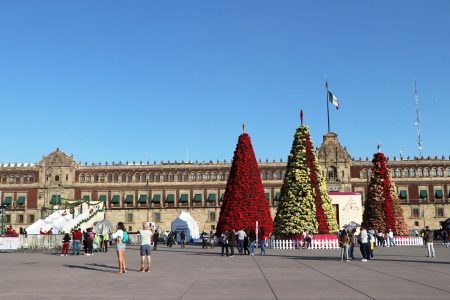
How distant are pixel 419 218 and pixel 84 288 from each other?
7204 centimetres

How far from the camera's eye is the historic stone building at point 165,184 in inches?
2968

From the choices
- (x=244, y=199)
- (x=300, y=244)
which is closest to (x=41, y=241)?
(x=244, y=199)

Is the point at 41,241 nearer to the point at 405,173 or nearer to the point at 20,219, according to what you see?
the point at 20,219

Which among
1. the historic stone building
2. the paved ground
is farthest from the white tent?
the paved ground

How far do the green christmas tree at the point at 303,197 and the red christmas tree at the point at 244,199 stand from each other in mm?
2618

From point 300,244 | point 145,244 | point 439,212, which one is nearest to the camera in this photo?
point 145,244

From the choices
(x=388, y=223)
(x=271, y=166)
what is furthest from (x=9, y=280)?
(x=271, y=166)

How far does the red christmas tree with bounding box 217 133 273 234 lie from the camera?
1366 inches

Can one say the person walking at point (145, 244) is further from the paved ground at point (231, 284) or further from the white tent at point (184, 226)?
the white tent at point (184, 226)

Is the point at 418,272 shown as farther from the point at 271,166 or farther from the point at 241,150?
the point at 271,166

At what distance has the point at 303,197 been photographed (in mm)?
32031

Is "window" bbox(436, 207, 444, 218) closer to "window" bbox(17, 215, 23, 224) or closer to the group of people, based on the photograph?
the group of people

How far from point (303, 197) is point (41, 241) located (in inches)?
716

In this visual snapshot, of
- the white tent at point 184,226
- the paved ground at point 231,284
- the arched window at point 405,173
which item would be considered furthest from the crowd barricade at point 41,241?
the arched window at point 405,173
